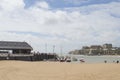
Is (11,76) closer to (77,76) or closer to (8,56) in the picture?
(77,76)

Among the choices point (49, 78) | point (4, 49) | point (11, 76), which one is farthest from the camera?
point (4, 49)

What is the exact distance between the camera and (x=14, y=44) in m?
76.7

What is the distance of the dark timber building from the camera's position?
7506 cm

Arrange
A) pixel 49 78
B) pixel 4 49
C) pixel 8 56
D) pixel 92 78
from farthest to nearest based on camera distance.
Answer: pixel 4 49 < pixel 8 56 < pixel 49 78 < pixel 92 78

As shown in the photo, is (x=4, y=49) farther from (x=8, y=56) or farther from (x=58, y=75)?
(x=58, y=75)

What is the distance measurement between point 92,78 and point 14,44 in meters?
58.8

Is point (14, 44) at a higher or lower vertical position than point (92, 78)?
higher

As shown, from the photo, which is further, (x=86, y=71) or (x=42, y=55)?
(x=42, y=55)

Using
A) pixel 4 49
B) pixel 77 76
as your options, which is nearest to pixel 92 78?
pixel 77 76

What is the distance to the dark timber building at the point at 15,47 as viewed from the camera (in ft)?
246

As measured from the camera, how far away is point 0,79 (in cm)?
2162

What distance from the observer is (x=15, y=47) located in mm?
75250

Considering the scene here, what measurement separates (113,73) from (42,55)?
59.2 metres

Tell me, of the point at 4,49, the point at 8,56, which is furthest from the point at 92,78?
the point at 4,49
